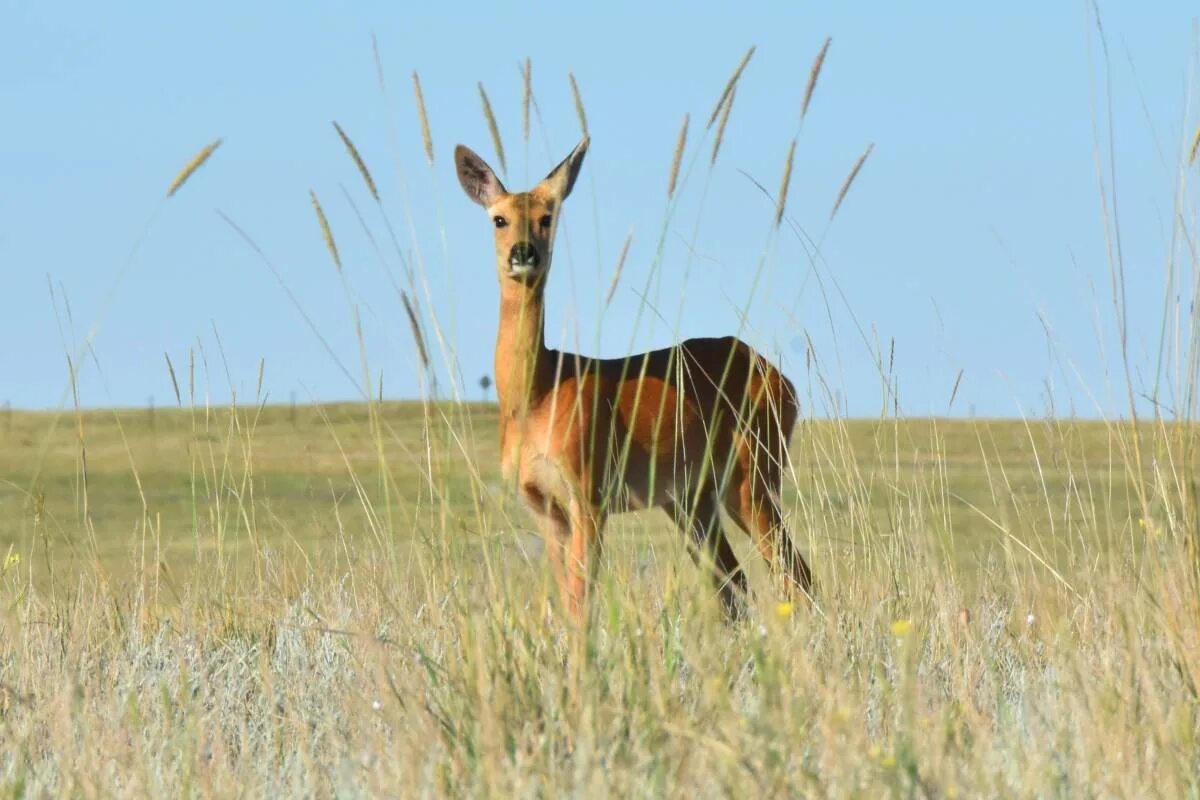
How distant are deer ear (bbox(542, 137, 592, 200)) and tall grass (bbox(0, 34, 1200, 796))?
1.06 m

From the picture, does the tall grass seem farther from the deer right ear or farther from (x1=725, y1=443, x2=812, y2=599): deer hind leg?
the deer right ear

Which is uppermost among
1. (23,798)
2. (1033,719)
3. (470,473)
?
(470,473)

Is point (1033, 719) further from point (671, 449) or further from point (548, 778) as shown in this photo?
point (671, 449)

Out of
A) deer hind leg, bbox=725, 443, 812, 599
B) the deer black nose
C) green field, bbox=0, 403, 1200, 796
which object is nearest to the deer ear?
the deer black nose

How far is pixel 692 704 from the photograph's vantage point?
329 cm

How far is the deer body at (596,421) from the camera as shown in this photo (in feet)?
17.2

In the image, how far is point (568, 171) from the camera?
511cm

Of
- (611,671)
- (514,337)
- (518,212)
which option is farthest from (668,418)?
(611,671)

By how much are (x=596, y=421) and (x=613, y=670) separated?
213cm

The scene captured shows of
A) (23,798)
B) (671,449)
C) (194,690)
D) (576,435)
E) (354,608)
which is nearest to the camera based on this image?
(23,798)

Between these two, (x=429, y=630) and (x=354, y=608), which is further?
(x=354, y=608)

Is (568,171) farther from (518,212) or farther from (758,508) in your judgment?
(758,508)

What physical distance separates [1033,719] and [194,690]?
2431mm

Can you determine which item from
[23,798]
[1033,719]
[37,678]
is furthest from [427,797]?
[37,678]
